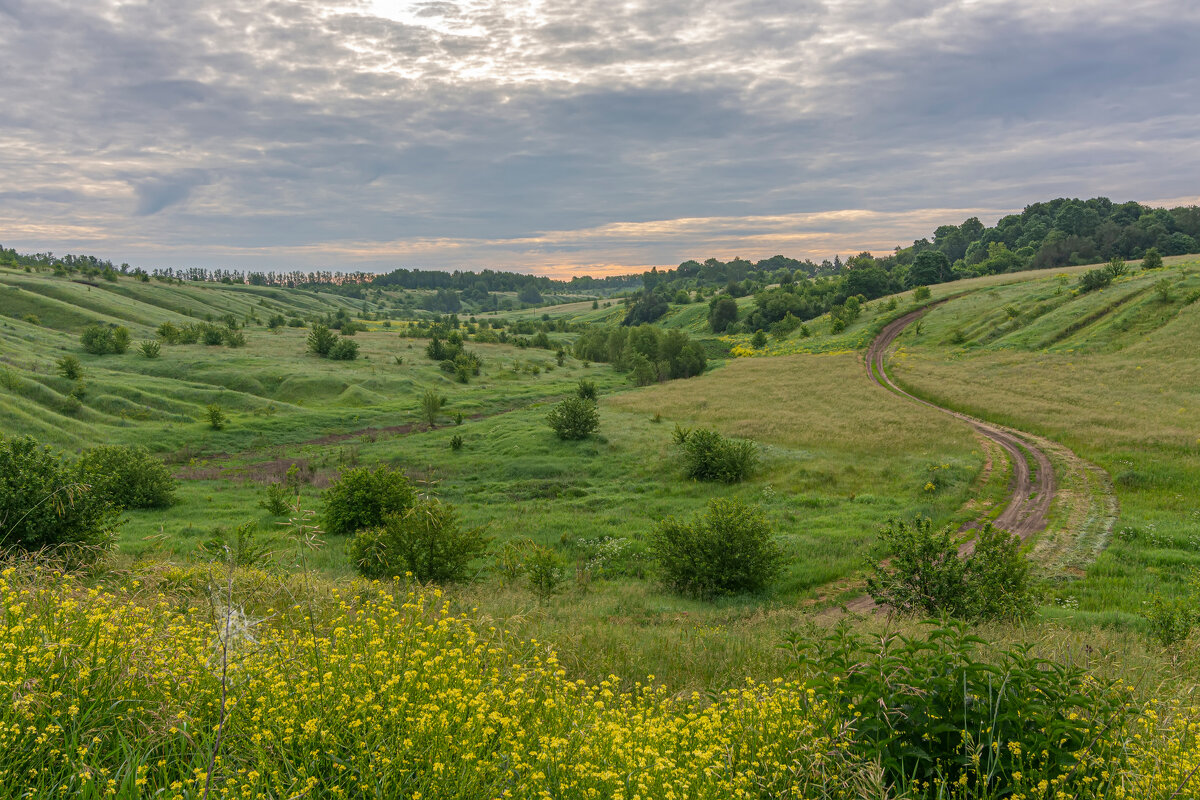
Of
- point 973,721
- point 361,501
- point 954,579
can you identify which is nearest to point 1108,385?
point 954,579

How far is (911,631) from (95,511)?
1693cm

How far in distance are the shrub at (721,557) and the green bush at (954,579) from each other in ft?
11.7

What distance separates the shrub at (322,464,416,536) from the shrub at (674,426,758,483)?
14.4m

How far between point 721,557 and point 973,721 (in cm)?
1222

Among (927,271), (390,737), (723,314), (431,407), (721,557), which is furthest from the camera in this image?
(723,314)

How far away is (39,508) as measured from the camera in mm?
11789

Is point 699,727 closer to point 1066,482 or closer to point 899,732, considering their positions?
point 899,732

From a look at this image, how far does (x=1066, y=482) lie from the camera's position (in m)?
25.4

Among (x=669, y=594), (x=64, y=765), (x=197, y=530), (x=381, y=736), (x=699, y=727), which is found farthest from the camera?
(x=197, y=530)

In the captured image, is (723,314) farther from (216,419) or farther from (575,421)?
(216,419)

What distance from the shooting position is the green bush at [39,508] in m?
11.6

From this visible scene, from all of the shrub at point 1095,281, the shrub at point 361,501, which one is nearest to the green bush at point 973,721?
the shrub at point 361,501

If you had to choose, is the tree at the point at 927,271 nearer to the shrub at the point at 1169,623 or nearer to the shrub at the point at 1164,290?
the shrub at the point at 1164,290

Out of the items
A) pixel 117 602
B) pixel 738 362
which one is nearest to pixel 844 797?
pixel 117 602
